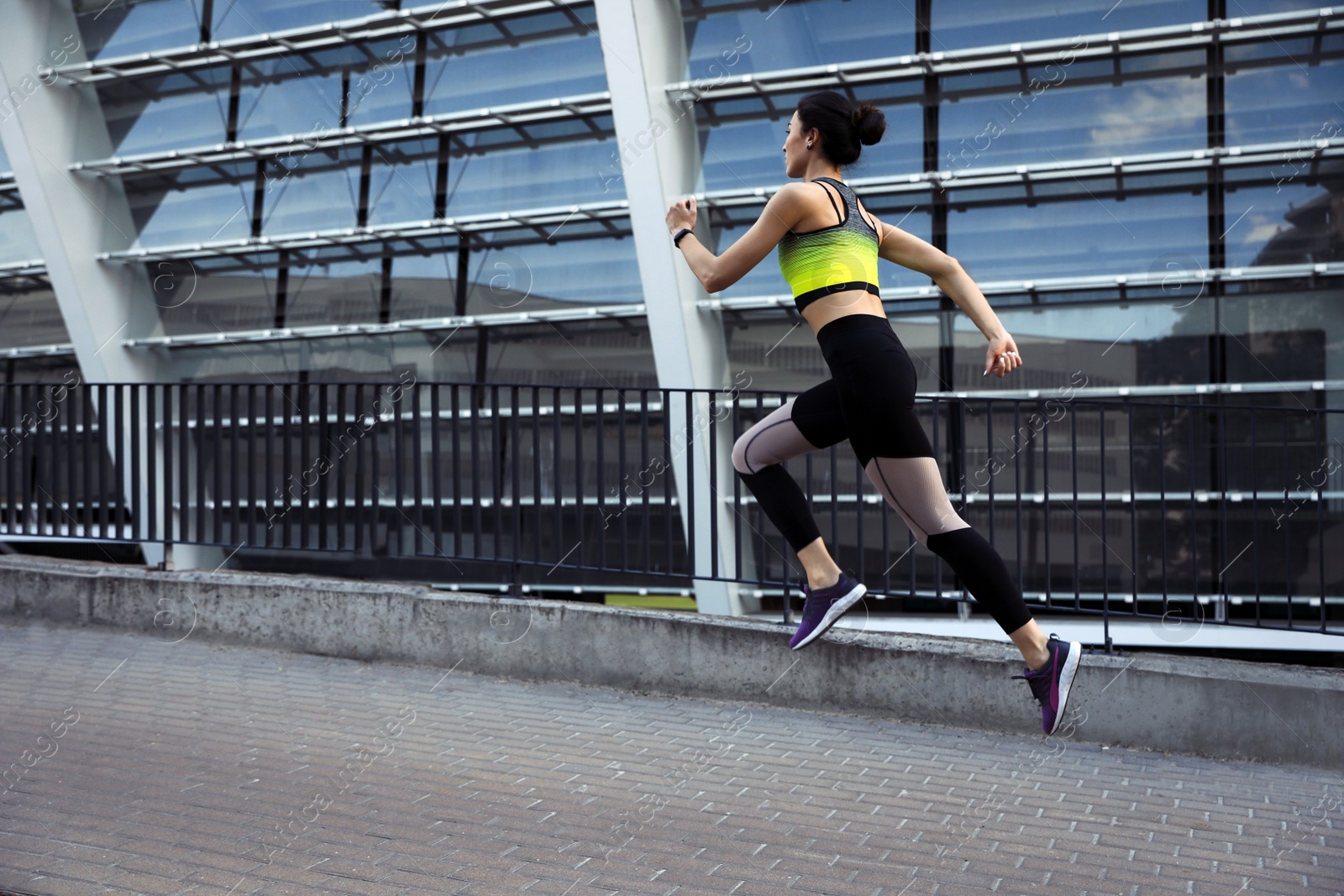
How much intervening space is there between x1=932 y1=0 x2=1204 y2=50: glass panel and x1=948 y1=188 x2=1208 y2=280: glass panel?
1.71 m

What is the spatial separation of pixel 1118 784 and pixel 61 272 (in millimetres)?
15308

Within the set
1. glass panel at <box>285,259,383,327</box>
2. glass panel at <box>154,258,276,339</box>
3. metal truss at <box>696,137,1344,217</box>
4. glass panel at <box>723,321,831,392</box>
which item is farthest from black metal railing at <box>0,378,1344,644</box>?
glass panel at <box>154,258,276,339</box>

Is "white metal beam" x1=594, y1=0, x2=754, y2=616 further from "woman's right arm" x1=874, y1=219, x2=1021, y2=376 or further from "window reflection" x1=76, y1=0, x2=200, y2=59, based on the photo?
"woman's right arm" x1=874, y1=219, x2=1021, y2=376

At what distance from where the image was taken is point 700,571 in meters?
7.68

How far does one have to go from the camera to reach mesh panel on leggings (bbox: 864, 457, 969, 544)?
10.1 ft

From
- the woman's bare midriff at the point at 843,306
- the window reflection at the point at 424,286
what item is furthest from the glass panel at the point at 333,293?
the woman's bare midriff at the point at 843,306

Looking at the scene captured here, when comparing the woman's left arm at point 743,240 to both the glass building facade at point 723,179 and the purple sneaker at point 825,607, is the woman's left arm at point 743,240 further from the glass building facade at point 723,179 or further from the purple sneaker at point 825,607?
the glass building facade at point 723,179

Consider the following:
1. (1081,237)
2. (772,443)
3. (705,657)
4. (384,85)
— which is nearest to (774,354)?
(1081,237)

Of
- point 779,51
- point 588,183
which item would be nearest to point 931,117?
point 779,51

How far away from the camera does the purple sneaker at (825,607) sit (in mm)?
3484

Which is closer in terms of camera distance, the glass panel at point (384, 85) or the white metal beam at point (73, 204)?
the glass panel at point (384, 85)

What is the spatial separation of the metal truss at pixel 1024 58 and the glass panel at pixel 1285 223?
50.2 inches

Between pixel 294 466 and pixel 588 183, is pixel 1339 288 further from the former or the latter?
pixel 294 466

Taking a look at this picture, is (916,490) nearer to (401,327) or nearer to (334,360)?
(401,327)
